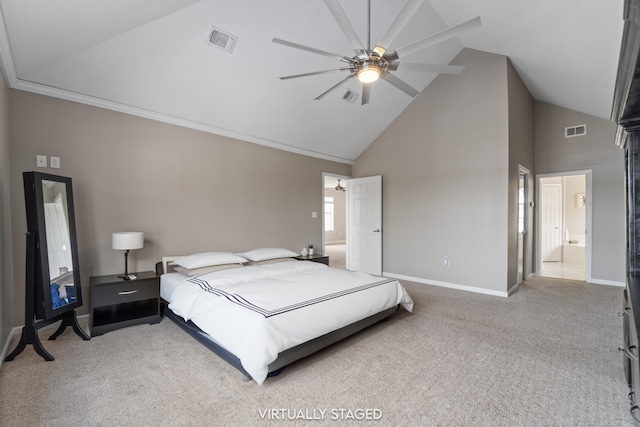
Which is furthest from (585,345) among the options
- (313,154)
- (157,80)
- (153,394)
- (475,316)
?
(157,80)

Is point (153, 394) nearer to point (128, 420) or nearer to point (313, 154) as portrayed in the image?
point (128, 420)

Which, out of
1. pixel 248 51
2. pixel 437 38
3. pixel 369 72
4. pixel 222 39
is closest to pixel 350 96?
pixel 248 51

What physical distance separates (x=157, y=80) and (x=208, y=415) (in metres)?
3.52

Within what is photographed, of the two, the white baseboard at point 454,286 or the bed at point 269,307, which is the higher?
the bed at point 269,307

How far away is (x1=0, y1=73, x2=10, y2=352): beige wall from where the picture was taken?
2583 millimetres

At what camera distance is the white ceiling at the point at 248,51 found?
2596 mm

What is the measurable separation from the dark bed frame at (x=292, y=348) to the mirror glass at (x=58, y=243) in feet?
3.46

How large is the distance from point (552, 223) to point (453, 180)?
4538 millimetres

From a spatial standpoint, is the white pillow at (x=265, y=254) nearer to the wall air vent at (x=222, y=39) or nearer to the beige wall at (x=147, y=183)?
the beige wall at (x=147, y=183)

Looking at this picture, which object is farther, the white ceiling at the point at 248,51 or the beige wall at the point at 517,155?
the beige wall at the point at 517,155

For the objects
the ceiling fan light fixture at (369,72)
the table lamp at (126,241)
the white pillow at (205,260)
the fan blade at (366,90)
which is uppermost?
the fan blade at (366,90)

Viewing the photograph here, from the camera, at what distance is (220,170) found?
4590 mm

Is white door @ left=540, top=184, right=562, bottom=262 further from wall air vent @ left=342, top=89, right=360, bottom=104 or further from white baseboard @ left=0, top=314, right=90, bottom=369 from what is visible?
white baseboard @ left=0, top=314, right=90, bottom=369

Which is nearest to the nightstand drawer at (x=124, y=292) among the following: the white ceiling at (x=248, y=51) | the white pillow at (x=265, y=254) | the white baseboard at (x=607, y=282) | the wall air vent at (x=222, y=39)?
the white pillow at (x=265, y=254)
